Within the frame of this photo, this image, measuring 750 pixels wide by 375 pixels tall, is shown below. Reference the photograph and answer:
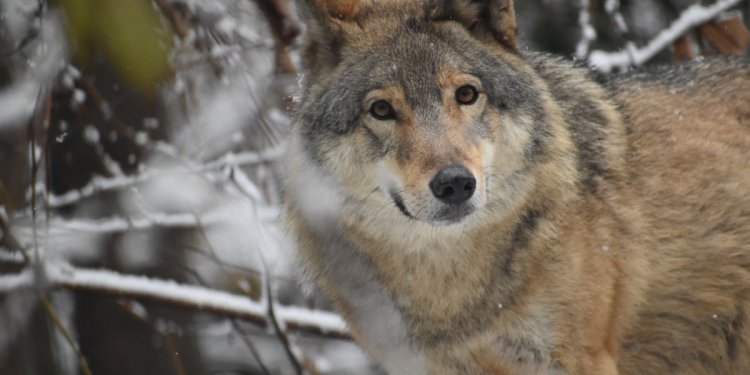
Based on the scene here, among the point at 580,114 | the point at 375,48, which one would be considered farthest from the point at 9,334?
the point at 580,114

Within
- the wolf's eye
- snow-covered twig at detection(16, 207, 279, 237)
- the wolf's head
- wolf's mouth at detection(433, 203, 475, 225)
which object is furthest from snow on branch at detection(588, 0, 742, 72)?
wolf's mouth at detection(433, 203, 475, 225)

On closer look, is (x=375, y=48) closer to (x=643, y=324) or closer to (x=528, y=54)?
(x=528, y=54)

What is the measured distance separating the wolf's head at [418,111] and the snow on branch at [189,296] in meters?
1.61

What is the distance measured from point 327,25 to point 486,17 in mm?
657

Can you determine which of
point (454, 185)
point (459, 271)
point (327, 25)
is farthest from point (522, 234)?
point (327, 25)

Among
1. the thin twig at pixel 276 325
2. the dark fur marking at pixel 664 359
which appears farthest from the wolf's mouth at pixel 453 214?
the thin twig at pixel 276 325

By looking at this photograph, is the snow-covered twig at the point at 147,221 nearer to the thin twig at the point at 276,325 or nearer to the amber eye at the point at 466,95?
the thin twig at the point at 276,325

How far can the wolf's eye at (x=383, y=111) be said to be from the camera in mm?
3494

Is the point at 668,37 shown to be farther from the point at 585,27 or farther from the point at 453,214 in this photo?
the point at 453,214

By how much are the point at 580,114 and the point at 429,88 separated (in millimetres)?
829

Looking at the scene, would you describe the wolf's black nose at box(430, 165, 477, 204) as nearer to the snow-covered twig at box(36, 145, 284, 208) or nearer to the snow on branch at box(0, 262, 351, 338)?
the snow on branch at box(0, 262, 351, 338)

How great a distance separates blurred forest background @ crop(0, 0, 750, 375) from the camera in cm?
532

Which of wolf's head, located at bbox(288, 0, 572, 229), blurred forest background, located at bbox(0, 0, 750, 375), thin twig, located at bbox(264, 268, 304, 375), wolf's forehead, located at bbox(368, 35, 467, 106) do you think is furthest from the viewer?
blurred forest background, located at bbox(0, 0, 750, 375)

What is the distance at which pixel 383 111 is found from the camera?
3508 millimetres
